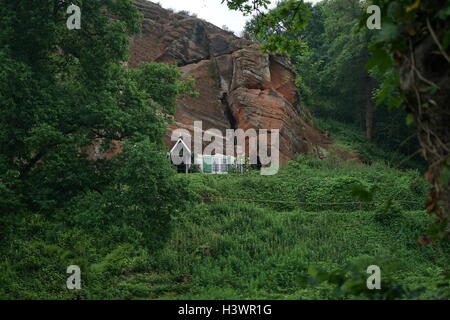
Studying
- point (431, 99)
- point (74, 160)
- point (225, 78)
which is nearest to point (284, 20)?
point (431, 99)

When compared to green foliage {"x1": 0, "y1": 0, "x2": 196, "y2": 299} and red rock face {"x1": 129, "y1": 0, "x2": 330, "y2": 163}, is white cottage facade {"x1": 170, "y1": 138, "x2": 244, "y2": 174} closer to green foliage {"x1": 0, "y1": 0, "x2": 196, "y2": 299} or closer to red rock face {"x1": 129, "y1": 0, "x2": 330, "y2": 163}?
red rock face {"x1": 129, "y1": 0, "x2": 330, "y2": 163}

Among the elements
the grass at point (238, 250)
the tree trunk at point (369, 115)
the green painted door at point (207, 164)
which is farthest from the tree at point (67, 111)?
the tree trunk at point (369, 115)

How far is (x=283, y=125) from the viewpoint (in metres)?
23.2

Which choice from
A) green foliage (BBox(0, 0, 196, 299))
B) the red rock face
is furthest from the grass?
the red rock face

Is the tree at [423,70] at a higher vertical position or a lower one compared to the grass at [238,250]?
higher

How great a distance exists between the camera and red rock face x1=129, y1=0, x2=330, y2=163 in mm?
23344

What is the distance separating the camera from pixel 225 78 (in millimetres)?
25656

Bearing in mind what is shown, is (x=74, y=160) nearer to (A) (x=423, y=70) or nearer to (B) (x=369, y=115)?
(A) (x=423, y=70)

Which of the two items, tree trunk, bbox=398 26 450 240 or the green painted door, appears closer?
tree trunk, bbox=398 26 450 240

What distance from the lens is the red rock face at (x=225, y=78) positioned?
76.6 ft

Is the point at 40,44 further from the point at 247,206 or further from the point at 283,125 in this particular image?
the point at 283,125

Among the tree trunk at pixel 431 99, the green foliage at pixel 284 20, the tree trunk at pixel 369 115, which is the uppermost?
the tree trunk at pixel 369 115

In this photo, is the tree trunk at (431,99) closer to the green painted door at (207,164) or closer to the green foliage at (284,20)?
the green foliage at (284,20)

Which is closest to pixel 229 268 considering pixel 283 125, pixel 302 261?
pixel 302 261
